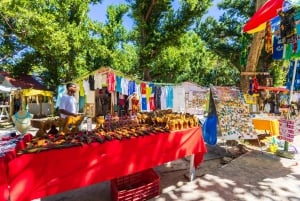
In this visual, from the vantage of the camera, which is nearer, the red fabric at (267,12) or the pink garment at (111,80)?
the red fabric at (267,12)

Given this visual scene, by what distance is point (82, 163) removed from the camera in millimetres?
2717

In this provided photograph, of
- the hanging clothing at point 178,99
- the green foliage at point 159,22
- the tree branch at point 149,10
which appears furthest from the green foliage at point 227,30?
the hanging clothing at point 178,99

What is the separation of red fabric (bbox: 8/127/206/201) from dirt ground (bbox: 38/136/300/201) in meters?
0.75

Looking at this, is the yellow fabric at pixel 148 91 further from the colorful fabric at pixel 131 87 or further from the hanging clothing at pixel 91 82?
the hanging clothing at pixel 91 82

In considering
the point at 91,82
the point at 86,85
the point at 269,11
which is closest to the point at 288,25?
the point at 269,11

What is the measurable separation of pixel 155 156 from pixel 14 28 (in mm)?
14092

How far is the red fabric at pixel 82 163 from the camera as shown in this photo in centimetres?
233

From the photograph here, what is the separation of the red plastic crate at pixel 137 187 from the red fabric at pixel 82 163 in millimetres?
420

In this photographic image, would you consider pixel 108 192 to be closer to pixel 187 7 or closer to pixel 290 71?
pixel 290 71

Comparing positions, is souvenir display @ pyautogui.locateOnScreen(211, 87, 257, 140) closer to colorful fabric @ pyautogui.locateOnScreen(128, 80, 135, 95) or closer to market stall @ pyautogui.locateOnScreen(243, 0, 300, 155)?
market stall @ pyautogui.locateOnScreen(243, 0, 300, 155)

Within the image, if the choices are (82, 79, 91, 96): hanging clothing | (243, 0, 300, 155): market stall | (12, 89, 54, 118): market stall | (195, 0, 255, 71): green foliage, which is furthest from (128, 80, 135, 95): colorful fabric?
(195, 0, 255, 71): green foliage

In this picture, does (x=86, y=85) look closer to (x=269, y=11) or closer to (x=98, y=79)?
(x=98, y=79)

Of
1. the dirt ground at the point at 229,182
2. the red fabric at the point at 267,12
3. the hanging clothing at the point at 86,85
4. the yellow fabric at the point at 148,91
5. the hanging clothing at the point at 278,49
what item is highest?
the red fabric at the point at 267,12

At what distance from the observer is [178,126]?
3986 mm
